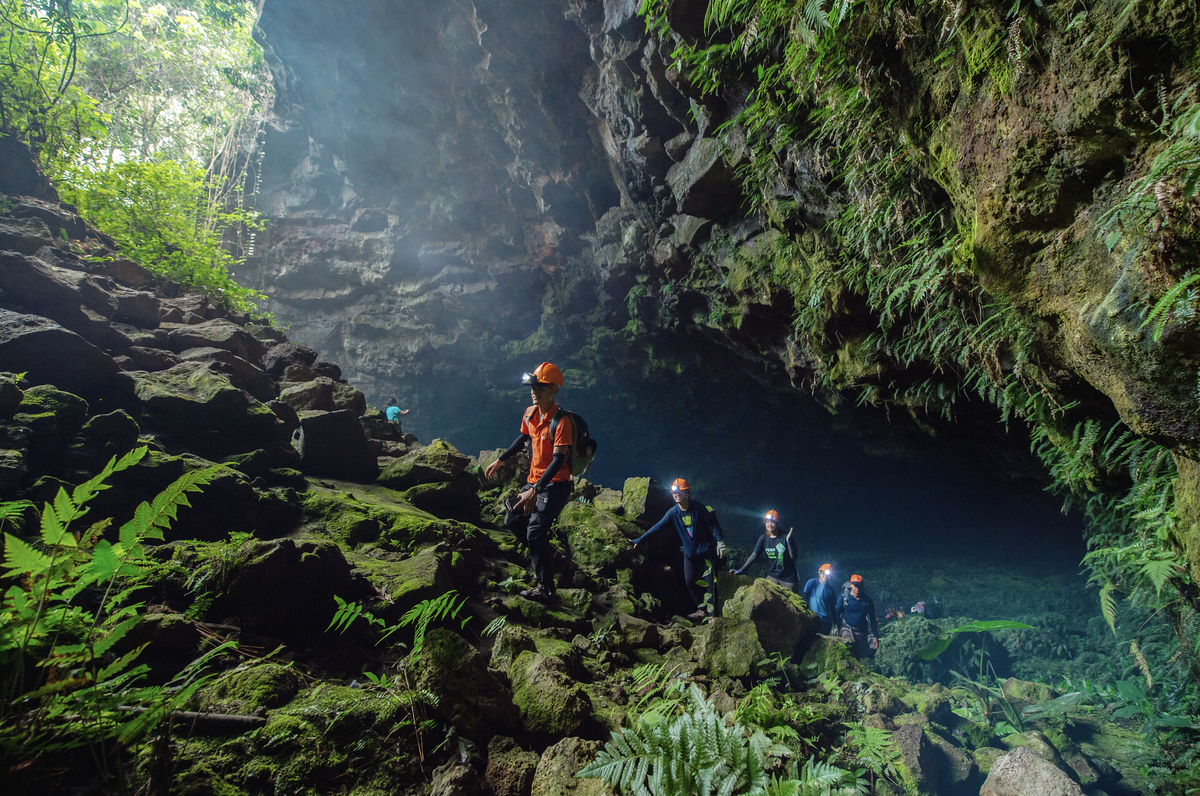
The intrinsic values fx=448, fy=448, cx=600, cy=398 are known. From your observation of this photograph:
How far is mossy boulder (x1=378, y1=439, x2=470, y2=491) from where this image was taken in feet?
18.5

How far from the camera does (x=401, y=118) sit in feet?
52.6

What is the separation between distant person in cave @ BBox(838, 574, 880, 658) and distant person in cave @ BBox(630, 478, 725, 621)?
3151 mm

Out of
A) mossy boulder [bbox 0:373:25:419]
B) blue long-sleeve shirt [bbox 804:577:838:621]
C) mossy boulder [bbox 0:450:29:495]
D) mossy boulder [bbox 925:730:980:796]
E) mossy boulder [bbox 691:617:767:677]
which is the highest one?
blue long-sleeve shirt [bbox 804:577:838:621]

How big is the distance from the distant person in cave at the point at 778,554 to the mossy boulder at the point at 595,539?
234 centimetres

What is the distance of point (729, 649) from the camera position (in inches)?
144

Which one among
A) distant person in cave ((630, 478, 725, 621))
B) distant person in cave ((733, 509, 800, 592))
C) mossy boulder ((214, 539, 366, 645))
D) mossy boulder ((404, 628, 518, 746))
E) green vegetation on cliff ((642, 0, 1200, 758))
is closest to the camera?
mossy boulder ((404, 628, 518, 746))

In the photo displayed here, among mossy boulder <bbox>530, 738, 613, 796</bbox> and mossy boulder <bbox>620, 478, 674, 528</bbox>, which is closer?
mossy boulder <bbox>530, 738, 613, 796</bbox>

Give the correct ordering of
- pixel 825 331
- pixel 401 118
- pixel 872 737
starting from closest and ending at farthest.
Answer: pixel 872 737 < pixel 825 331 < pixel 401 118

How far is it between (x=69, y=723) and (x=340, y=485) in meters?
4.15

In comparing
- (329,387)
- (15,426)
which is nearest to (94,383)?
(15,426)

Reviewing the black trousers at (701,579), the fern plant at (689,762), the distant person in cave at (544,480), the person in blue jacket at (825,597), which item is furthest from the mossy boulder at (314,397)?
the person in blue jacket at (825,597)

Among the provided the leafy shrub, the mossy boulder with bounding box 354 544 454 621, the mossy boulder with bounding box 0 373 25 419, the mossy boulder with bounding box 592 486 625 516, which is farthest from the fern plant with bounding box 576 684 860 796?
the leafy shrub

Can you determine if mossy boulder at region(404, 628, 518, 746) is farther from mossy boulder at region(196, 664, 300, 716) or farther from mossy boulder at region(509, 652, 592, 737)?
mossy boulder at region(196, 664, 300, 716)

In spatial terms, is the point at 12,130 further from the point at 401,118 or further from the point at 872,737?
the point at 872,737
